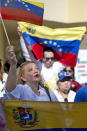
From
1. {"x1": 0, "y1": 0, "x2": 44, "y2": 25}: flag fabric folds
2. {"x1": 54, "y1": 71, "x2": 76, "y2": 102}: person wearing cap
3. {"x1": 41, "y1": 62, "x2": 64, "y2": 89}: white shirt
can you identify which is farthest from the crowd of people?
{"x1": 41, "y1": 62, "x2": 64, "y2": 89}: white shirt

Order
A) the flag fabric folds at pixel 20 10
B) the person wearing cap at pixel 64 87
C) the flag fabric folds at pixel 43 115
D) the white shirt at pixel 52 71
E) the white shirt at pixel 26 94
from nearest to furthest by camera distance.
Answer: the flag fabric folds at pixel 43 115, the white shirt at pixel 26 94, the flag fabric folds at pixel 20 10, the person wearing cap at pixel 64 87, the white shirt at pixel 52 71

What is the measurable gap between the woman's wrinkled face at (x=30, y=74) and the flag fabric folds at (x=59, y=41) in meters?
1.42

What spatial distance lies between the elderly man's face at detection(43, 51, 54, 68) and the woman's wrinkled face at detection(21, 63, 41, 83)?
1.52 meters

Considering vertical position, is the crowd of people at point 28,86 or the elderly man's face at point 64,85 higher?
the crowd of people at point 28,86

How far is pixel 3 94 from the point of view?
14.9 feet

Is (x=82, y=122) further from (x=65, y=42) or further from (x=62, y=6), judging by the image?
(x=62, y=6)

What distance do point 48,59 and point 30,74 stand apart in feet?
5.85

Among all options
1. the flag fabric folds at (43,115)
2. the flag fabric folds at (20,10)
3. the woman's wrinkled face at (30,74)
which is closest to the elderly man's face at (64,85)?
the flag fabric folds at (20,10)

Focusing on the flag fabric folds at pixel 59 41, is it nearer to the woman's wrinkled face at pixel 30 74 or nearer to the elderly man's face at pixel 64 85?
the elderly man's face at pixel 64 85

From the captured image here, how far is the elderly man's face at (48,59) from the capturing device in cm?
601

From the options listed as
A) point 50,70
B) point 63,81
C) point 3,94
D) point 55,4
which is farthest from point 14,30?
point 3,94

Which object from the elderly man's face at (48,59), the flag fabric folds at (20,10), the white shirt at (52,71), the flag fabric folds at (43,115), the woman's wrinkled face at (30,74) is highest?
the flag fabric folds at (20,10)

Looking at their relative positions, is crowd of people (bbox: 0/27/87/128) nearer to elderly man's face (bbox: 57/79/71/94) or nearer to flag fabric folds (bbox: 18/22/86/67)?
elderly man's face (bbox: 57/79/71/94)

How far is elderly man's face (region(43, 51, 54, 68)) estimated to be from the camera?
601cm
